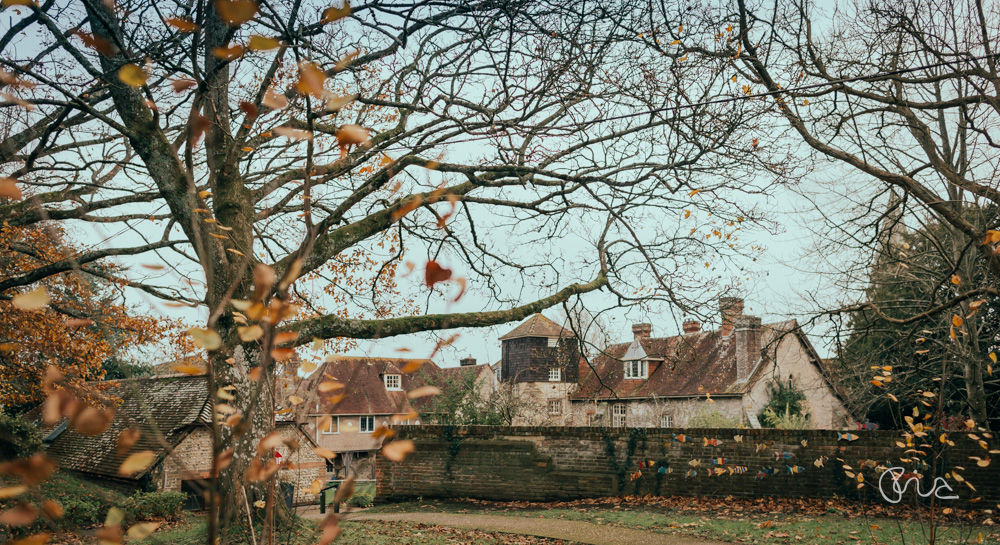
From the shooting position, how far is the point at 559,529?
39.3 ft

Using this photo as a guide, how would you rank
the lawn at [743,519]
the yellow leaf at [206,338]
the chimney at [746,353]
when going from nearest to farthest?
the yellow leaf at [206,338]
the lawn at [743,519]
the chimney at [746,353]

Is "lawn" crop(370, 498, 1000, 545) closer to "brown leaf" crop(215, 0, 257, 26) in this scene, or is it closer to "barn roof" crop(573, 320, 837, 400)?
"brown leaf" crop(215, 0, 257, 26)

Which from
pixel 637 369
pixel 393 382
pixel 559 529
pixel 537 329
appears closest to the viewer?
pixel 559 529

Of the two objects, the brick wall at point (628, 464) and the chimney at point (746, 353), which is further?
the chimney at point (746, 353)

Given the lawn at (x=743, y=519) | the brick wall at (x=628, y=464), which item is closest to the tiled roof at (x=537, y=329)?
the brick wall at (x=628, y=464)

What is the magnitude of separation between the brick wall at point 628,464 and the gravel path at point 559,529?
2.60m

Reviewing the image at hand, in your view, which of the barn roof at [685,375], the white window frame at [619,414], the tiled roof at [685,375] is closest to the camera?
the barn roof at [685,375]

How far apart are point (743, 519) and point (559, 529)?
3587 millimetres

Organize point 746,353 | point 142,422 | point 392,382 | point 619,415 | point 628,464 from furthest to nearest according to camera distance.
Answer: point 392,382 < point 619,415 < point 746,353 < point 142,422 < point 628,464

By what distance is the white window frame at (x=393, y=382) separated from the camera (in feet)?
138

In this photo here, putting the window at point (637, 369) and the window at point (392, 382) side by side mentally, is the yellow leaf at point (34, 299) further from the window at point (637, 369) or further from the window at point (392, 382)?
the window at point (392, 382)

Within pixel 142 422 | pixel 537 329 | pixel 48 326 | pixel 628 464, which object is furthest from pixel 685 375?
pixel 48 326

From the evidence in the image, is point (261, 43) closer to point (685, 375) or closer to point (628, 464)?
point (628, 464)

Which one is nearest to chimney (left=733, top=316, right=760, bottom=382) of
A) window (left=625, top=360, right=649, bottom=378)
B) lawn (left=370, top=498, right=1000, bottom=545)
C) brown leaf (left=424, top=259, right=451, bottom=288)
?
window (left=625, top=360, right=649, bottom=378)
